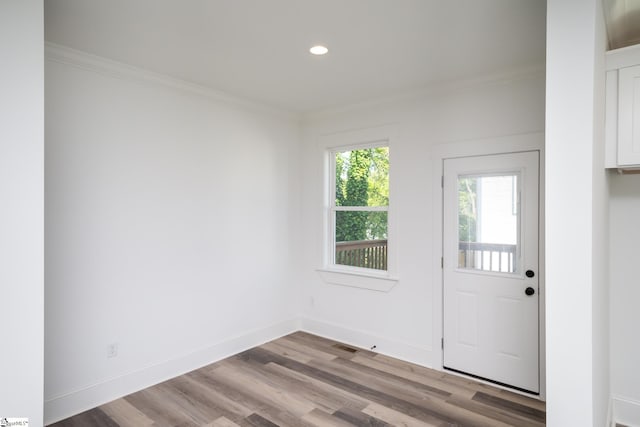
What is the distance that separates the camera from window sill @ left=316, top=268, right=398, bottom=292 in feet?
13.0

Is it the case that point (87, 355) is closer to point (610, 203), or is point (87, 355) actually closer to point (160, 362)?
point (160, 362)

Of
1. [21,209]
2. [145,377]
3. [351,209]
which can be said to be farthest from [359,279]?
[21,209]

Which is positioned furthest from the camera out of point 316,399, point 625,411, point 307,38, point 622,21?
Result: point 316,399

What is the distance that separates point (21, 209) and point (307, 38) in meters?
1.97

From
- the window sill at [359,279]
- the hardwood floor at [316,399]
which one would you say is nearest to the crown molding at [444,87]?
the window sill at [359,279]

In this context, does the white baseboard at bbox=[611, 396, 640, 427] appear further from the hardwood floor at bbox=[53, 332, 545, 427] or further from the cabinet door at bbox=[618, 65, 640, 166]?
the cabinet door at bbox=[618, 65, 640, 166]

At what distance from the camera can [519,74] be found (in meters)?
3.16

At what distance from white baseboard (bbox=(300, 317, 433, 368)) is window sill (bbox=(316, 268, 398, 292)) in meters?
0.51

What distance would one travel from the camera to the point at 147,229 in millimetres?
3287

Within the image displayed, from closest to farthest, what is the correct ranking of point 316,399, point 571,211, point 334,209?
point 571,211 < point 316,399 < point 334,209

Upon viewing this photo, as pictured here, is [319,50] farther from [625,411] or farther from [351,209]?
[625,411]

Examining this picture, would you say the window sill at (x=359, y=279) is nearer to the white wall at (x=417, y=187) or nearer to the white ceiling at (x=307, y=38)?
the white wall at (x=417, y=187)

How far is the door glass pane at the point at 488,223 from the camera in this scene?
3.24 meters

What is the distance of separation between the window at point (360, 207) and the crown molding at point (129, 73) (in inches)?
48.7
